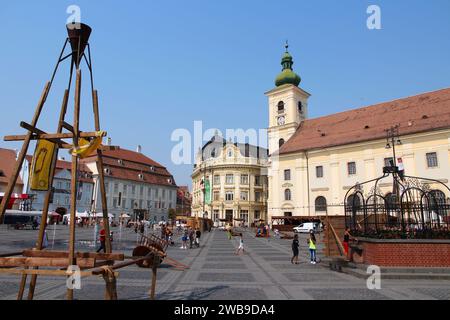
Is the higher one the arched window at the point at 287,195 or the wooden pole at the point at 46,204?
the arched window at the point at 287,195

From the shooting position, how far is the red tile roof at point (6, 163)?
194 feet

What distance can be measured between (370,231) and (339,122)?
41.5 metres

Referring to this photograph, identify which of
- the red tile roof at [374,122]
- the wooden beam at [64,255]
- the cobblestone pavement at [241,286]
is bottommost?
the cobblestone pavement at [241,286]

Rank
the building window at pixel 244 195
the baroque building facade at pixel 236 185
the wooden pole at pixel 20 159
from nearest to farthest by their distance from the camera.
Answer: the wooden pole at pixel 20 159, the baroque building facade at pixel 236 185, the building window at pixel 244 195

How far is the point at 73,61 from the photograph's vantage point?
6.32m

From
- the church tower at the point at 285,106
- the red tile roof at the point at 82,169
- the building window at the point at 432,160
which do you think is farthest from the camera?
the red tile roof at the point at 82,169

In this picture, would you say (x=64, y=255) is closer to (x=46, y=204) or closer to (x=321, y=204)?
(x=46, y=204)

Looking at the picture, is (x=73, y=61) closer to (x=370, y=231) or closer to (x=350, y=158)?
(x=370, y=231)

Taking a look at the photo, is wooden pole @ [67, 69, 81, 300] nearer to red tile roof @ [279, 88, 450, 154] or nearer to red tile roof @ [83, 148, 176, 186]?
red tile roof @ [279, 88, 450, 154]

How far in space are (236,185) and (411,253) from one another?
63.3 metres

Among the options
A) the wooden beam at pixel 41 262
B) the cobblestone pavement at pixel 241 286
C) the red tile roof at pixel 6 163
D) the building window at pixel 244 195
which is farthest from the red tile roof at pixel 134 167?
the wooden beam at pixel 41 262

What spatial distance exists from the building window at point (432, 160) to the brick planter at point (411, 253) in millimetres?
32745

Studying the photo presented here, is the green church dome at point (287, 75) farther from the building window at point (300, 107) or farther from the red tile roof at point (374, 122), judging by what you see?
the red tile roof at point (374, 122)

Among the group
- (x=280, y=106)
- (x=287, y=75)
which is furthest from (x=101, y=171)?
(x=287, y=75)
